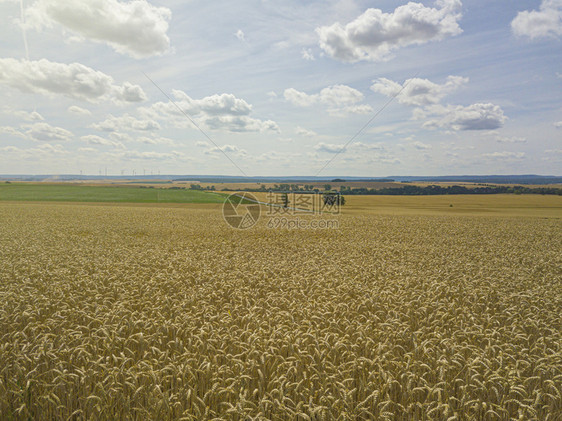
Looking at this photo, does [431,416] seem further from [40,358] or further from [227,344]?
[40,358]

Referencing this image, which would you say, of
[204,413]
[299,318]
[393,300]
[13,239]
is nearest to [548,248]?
[393,300]

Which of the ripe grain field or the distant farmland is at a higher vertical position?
the distant farmland

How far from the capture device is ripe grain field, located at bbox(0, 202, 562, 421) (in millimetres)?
4520

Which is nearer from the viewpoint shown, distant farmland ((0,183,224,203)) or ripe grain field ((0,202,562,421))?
ripe grain field ((0,202,562,421))

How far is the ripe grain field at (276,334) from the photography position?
178 inches

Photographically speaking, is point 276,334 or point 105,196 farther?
point 105,196

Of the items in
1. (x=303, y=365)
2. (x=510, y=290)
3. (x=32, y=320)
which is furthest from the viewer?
(x=510, y=290)

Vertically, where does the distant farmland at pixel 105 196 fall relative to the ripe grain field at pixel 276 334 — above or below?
above

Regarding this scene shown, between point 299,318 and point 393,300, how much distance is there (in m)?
2.75

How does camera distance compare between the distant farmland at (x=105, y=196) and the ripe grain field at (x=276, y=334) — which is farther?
the distant farmland at (x=105, y=196)

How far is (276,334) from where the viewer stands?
6.04 m

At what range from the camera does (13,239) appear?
57.5 feet

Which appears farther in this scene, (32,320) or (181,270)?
(181,270)

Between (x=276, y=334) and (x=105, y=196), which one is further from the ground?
(x=105, y=196)
